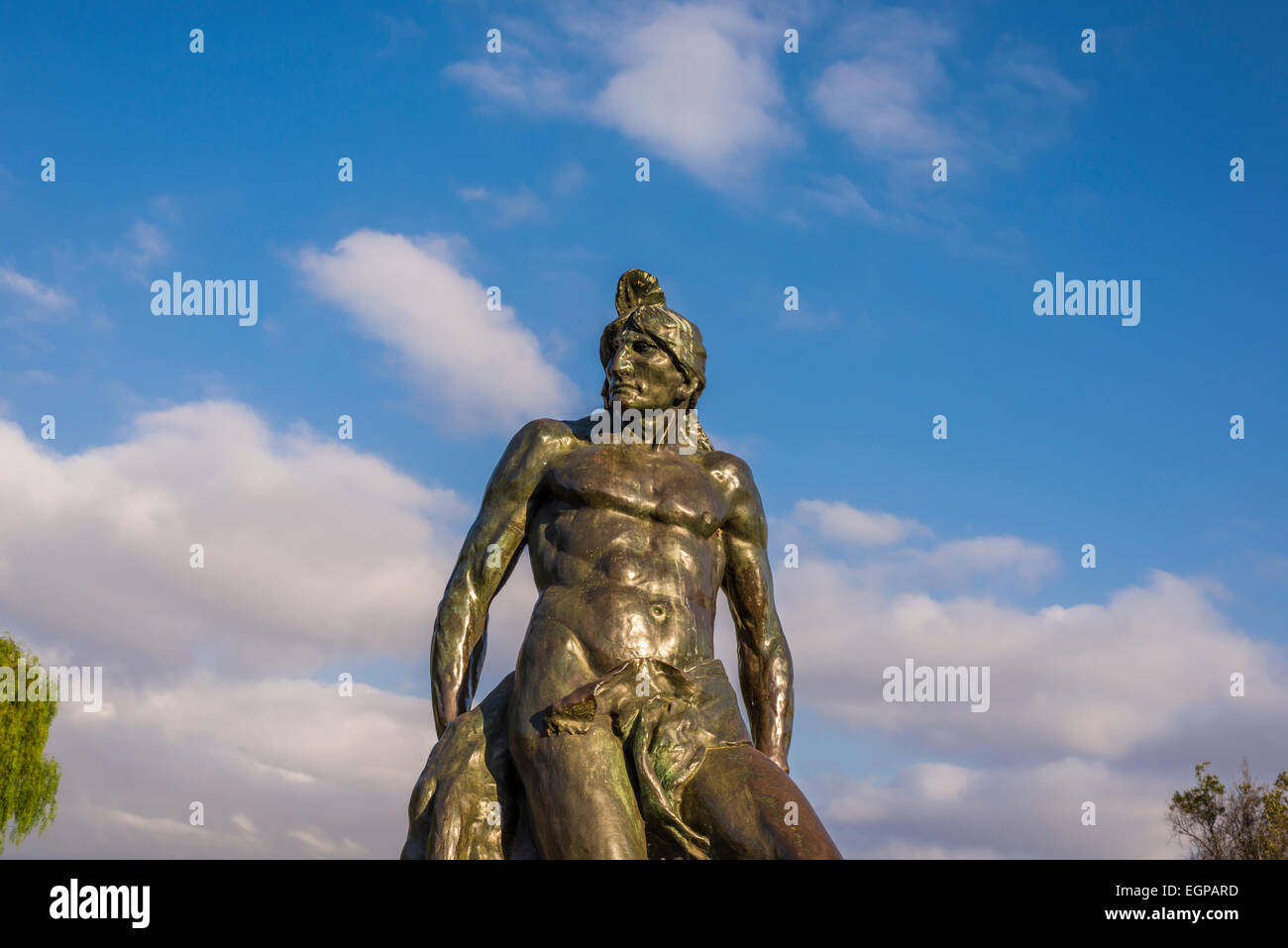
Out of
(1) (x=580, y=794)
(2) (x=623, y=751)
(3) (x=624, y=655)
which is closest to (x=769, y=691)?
(3) (x=624, y=655)

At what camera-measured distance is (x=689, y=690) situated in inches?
250

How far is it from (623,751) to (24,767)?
92.3 ft

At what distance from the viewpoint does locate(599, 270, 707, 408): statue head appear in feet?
24.1

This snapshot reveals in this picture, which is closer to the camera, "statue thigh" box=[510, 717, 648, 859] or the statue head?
"statue thigh" box=[510, 717, 648, 859]

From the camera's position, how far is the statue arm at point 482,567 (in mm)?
7035

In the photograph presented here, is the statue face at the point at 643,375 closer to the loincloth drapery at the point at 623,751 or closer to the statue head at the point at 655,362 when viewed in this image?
the statue head at the point at 655,362

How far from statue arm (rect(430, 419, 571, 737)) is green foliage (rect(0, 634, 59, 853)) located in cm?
2636

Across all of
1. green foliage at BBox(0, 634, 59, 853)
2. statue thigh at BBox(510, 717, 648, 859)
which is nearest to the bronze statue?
statue thigh at BBox(510, 717, 648, 859)

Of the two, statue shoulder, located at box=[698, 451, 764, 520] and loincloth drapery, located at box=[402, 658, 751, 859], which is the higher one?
statue shoulder, located at box=[698, 451, 764, 520]

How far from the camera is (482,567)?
23.5ft

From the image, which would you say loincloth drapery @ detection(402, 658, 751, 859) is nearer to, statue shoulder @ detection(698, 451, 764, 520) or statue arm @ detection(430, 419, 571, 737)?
statue arm @ detection(430, 419, 571, 737)
